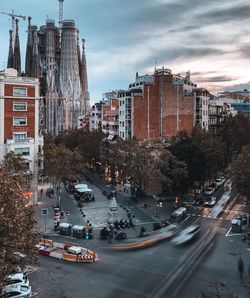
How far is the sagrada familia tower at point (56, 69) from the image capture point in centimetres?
15480

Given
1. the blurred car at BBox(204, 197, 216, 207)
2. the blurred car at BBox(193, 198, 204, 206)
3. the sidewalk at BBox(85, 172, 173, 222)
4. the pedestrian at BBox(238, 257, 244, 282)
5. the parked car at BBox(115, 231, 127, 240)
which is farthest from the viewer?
the blurred car at BBox(193, 198, 204, 206)

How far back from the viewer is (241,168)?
41969 millimetres

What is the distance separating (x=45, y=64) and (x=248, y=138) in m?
105

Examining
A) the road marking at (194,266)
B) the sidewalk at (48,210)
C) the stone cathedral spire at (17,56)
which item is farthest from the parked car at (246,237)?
the stone cathedral spire at (17,56)

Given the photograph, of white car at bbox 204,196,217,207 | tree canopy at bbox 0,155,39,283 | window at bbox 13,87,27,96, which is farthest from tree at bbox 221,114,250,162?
tree canopy at bbox 0,155,39,283

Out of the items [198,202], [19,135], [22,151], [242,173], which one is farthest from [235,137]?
[19,135]

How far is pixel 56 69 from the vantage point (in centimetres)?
16525

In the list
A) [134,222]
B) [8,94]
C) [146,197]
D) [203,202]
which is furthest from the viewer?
[146,197]

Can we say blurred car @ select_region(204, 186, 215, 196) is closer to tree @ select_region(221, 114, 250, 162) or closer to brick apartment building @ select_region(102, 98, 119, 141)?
tree @ select_region(221, 114, 250, 162)

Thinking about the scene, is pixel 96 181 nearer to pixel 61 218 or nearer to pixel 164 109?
pixel 164 109

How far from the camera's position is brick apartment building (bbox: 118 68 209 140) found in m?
76.1

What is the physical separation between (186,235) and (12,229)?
23.1 meters

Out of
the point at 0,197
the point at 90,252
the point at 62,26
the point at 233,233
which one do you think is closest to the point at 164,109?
the point at 233,233

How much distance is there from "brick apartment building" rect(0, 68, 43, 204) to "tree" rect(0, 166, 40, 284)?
29906mm
